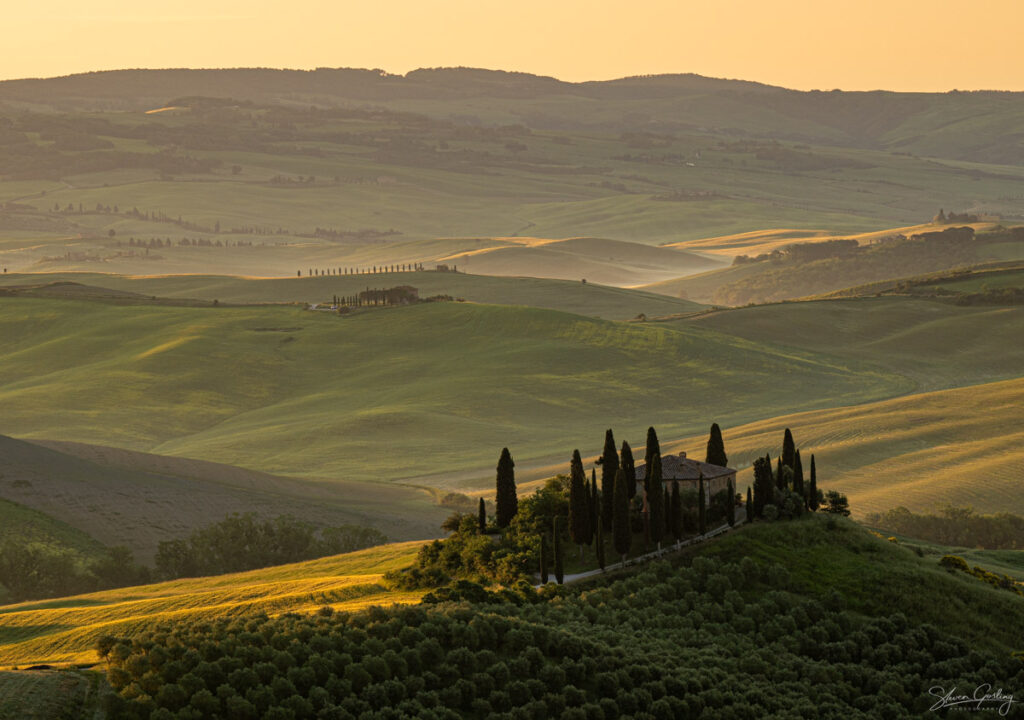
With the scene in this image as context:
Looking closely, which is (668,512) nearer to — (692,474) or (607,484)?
(607,484)

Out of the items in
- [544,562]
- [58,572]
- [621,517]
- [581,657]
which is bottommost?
[58,572]

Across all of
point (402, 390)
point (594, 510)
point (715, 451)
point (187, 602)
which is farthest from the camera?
point (402, 390)

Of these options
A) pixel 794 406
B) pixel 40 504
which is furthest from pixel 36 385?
pixel 794 406

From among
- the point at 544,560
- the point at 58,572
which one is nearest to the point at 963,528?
the point at 544,560

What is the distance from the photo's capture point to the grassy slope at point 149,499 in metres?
102

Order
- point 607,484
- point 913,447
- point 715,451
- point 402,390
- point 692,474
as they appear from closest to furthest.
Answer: point 607,484 → point 692,474 → point 715,451 → point 913,447 → point 402,390

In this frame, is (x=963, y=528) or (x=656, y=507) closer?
(x=656, y=507)

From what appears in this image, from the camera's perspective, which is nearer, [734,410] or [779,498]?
[779,498]

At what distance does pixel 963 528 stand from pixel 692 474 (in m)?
35.7

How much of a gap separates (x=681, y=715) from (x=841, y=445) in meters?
79.6

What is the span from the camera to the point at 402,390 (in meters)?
171

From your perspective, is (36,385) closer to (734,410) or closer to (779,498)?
(734,410)

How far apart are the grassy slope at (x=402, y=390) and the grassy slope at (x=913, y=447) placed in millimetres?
16511

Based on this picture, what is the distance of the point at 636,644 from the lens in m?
53.9
